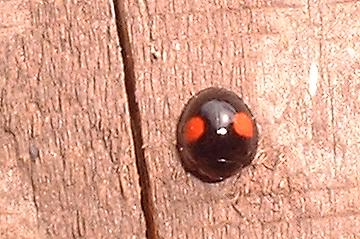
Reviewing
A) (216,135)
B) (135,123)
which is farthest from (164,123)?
(216,135)

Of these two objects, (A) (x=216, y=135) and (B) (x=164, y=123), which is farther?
(A) (x=216, y=135)

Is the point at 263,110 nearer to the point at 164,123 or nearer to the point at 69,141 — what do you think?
the point at 164,123

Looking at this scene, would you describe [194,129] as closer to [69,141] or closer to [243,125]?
[243,125]

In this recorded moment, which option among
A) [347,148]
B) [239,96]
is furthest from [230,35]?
[347,148]

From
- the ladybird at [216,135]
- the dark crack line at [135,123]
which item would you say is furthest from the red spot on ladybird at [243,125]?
the dark crack line at [135,123]

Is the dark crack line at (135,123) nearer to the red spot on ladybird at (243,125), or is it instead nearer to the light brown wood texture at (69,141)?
the light brown wood texture at (69,141)

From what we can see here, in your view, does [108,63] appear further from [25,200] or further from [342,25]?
[342,25]
